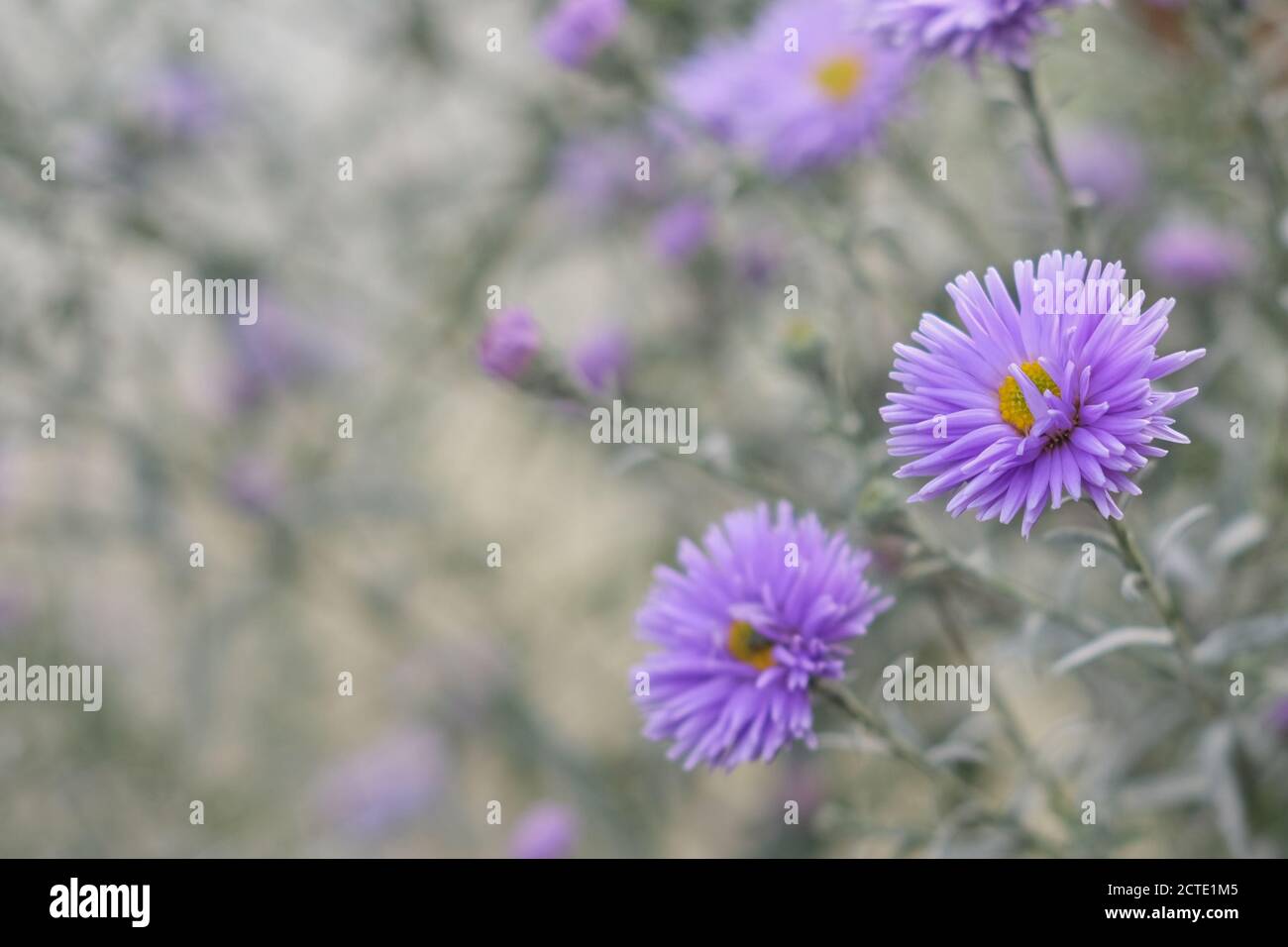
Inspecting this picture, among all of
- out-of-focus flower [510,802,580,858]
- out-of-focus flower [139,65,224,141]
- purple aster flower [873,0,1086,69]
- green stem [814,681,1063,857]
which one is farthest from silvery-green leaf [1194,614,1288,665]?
out-of-focus flower [139,65,224,141]

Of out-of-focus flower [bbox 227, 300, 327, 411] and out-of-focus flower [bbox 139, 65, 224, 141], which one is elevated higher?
out-of-focus flower [bbox 139, 65, 224, 141]

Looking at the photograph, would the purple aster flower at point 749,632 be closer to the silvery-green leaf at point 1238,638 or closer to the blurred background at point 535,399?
the blurred background at point 535,399

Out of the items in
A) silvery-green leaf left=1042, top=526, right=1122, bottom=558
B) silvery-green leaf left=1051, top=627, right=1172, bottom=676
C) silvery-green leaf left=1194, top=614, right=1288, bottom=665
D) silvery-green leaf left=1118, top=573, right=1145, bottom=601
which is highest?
silvery-green leaf left=1042, top=526, right=1122, bottom=558

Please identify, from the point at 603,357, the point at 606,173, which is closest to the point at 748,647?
the point at 603,357

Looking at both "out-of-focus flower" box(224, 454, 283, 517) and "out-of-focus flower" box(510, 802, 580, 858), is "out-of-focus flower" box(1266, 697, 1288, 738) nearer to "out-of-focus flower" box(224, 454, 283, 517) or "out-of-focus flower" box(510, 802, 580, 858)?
"out-of-focus flower" box(510, 802, 580, 858)

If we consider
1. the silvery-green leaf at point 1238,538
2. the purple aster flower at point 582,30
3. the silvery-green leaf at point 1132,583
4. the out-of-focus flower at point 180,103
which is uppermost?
the out-of-focus flower at point 180,103

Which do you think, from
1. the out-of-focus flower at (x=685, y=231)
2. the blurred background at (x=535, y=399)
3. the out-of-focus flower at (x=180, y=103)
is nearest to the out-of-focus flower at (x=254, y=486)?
the blurred background at (x=535, y=399)

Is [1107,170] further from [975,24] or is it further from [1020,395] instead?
Result: [1020,395]
